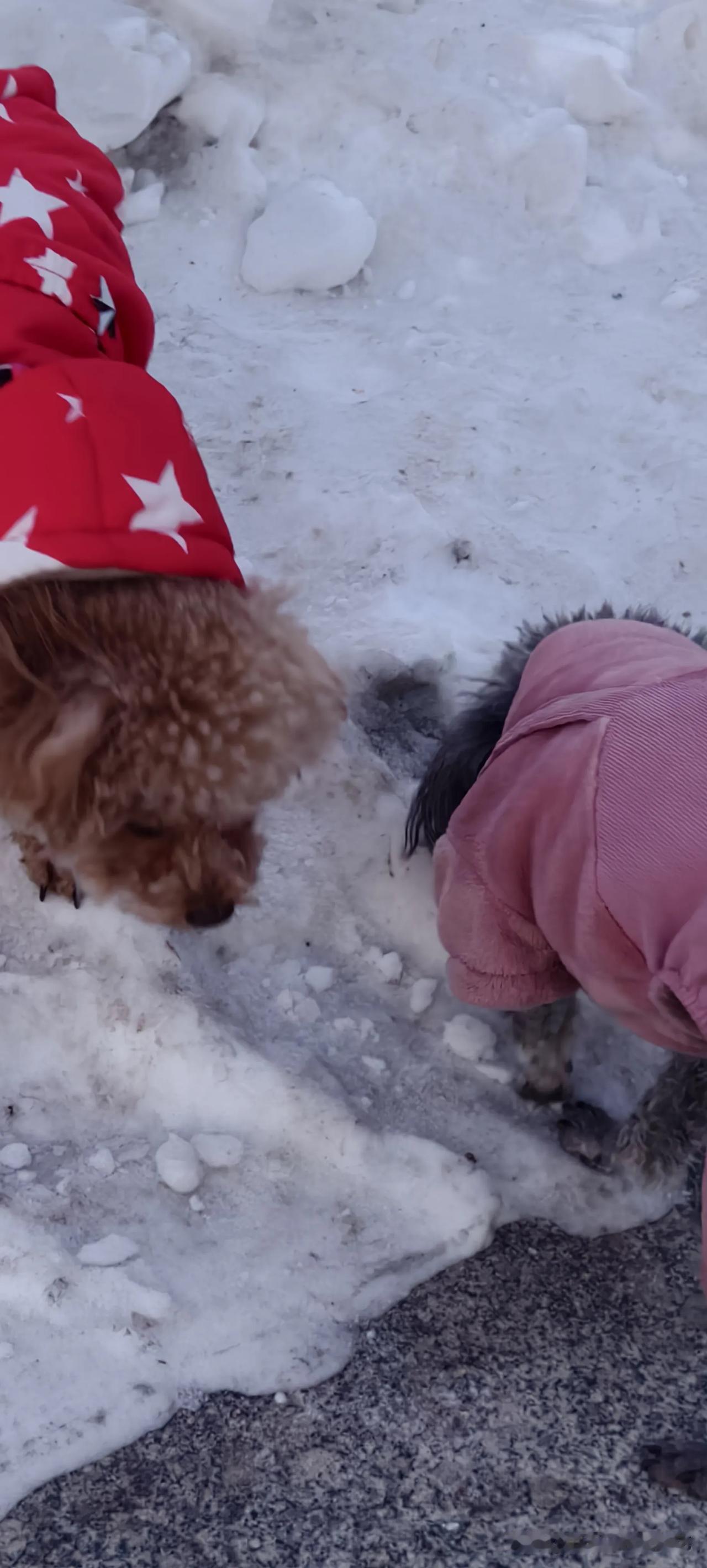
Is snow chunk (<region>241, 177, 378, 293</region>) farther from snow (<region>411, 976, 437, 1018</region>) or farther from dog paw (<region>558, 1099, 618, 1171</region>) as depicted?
dog paw (<region>558, 1099, 618, 1171</region>)

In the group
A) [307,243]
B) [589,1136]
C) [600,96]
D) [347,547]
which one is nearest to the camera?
[589,1136]

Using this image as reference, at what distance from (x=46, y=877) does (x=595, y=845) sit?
1.24 m

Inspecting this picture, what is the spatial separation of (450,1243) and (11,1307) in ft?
2.48

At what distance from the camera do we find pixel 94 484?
1.71 m

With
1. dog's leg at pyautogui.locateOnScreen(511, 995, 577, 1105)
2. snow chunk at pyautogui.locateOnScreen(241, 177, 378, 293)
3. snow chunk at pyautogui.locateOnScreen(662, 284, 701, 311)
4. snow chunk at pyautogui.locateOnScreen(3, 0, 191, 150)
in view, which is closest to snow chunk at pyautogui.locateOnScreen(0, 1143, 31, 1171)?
dog's leg at pyautogui.locateOnScreen(511, 995, 577, 1105)

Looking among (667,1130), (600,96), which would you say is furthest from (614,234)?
(667,1130)

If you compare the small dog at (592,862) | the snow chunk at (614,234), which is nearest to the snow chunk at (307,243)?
the snow chunk at (614,234)

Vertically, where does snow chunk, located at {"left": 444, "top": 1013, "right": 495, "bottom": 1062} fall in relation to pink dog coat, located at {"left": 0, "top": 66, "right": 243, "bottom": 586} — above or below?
below

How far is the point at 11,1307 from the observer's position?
1.85 meters

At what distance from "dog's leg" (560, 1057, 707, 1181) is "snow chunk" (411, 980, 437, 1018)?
17.1 inches

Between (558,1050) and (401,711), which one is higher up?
(401,711)

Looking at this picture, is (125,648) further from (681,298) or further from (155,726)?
(681,298)

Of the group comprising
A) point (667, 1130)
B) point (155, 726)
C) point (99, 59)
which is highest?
point (99, 59)

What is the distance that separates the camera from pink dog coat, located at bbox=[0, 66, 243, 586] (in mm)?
1700
